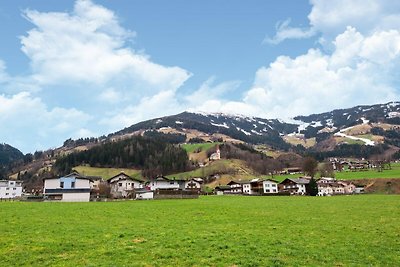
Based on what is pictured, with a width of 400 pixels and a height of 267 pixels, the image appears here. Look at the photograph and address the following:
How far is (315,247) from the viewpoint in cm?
1942

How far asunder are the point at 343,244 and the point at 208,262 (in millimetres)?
9006

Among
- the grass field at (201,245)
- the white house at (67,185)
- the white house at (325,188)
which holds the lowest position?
the grass field at (201,245)

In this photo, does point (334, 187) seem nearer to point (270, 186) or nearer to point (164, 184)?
point (270, 186)

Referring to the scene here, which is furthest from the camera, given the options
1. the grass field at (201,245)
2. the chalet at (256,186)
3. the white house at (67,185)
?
the chalet at (256,186)

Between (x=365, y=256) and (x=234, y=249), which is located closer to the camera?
(x=365, y=256)

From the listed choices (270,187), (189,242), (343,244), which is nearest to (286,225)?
(343,244)

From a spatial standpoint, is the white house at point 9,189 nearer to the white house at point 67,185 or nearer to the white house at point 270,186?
the white house at point 67,185

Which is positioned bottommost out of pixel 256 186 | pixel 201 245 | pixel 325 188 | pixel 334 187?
pixel 201 245

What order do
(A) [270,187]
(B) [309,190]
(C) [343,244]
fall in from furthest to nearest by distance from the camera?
(A) [270,187]
(B) [309,190]
(C) [343,244]

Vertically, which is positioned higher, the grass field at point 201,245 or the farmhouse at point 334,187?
the farmhouse at point 334,187

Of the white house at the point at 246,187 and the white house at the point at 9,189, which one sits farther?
the white house at the point at 246,187

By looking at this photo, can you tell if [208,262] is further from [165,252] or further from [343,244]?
[343,244]

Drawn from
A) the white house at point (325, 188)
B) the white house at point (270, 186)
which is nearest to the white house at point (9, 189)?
the white house at point (270, 186)

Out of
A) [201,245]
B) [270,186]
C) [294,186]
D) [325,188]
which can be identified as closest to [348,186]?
[325,188]
